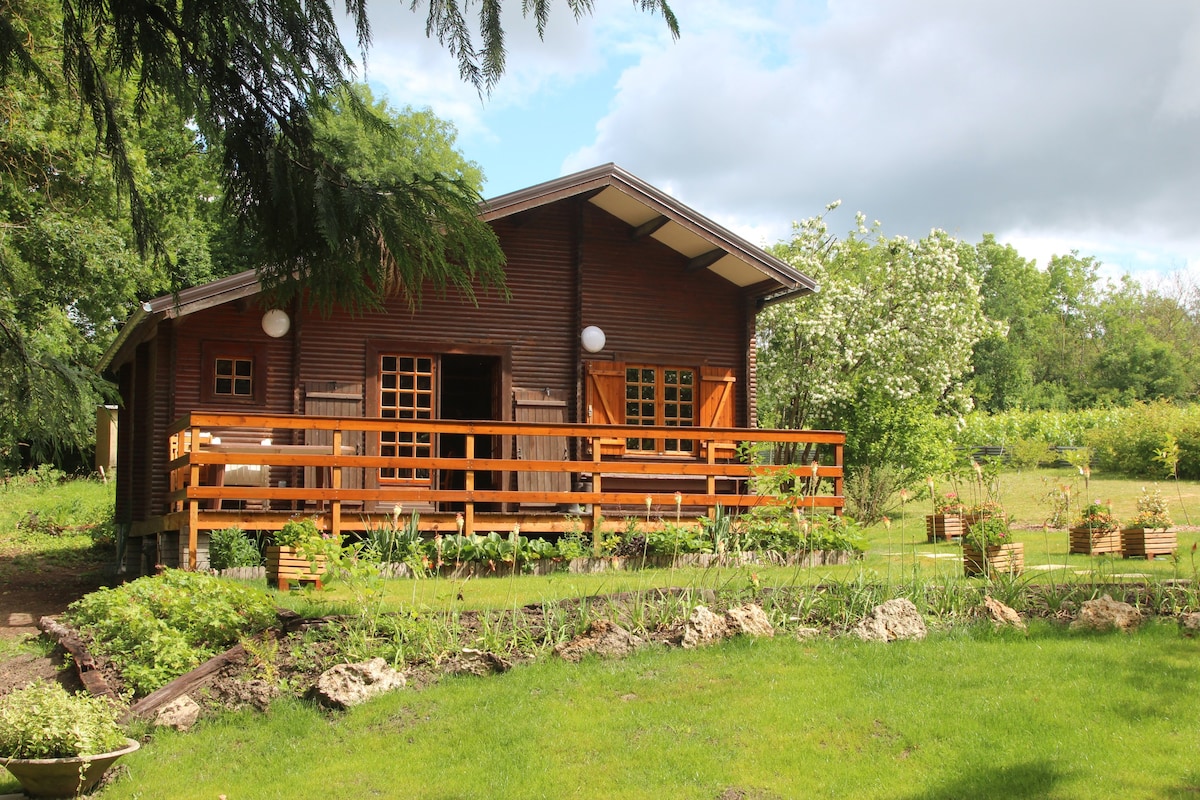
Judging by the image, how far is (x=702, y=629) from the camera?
701cm

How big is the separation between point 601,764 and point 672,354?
9815 millimetres

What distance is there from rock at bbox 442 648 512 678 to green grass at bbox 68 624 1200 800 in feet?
0.36

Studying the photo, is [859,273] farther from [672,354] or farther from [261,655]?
[261,655]

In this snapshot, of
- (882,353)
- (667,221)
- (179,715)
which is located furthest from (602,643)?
(882,353)

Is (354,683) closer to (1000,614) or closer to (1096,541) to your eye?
(1000,614)

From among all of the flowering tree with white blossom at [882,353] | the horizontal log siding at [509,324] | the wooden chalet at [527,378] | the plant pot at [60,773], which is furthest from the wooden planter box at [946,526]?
the plant pot at [60,773]

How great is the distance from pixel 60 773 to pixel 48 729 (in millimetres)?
223

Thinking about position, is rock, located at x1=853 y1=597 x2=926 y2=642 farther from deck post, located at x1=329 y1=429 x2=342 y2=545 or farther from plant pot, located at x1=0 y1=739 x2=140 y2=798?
deck post, located at x1=329 y1=429 x2=342 y2=545

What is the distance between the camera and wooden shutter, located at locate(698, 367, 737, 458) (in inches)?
583

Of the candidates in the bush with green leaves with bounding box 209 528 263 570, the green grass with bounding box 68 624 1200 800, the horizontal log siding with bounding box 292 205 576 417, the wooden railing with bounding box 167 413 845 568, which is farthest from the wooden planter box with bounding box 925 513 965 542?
the bush with green leaves with bounding box 209 528 263 570

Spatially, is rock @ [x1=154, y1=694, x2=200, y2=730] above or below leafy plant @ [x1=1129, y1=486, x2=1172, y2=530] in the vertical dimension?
below

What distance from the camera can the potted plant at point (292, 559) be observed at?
964 cm

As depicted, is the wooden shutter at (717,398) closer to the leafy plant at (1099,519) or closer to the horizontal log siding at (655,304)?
the horizontal log siding at (655,304)

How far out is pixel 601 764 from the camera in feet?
17.8
